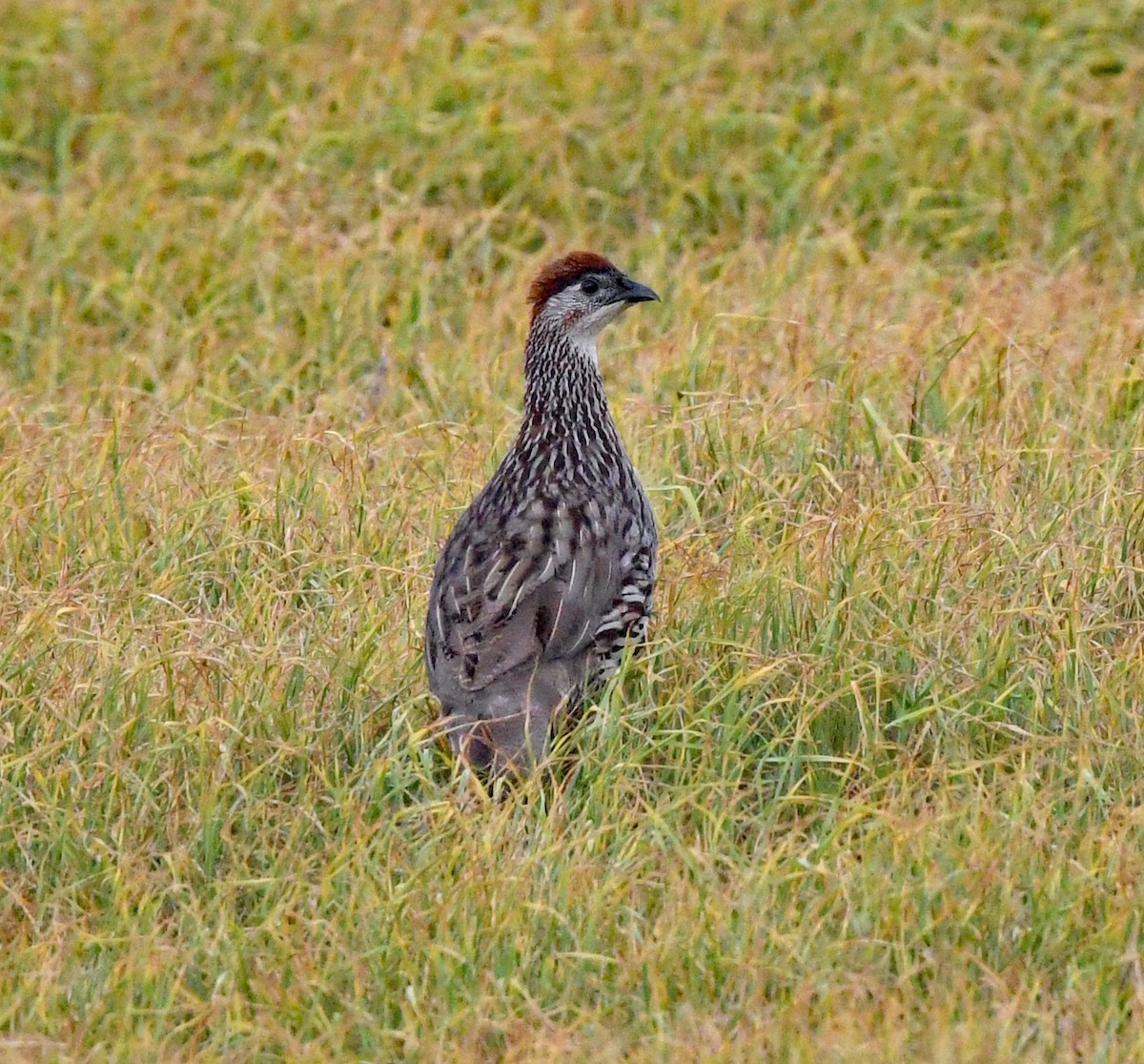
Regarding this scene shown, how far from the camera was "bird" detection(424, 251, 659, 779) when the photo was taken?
209 inches

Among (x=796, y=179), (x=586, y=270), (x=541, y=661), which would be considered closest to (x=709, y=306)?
(x=796, y=179)

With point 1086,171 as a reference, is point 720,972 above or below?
below

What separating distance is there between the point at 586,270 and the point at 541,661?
1425 mm

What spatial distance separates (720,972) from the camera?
14.6ft

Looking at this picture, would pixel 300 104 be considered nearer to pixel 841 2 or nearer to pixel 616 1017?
pixel 841 2

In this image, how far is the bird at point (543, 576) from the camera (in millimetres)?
5320

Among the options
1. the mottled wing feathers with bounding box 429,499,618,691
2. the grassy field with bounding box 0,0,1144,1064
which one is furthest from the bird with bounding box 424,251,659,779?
the grassy field with bounding box 0,0,1144,1064

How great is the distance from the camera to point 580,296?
20.9 feet

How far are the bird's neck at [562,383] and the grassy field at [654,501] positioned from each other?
411 mm

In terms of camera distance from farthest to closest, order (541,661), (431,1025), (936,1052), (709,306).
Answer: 1. (709,306)
2. (541,661)
3. (431,1025)
4. (936,1052)

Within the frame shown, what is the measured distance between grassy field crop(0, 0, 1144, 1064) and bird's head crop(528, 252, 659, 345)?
528mm

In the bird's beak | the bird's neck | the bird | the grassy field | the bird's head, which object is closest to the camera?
the grassy field

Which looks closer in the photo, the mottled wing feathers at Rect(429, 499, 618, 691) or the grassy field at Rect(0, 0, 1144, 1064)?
the grassy field at Rect(0, 0, 1144, 1064)

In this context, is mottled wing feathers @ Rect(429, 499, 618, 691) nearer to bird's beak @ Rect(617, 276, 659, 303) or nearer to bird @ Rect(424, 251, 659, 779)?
bird @ Rect(424, 251, 659, 779)
